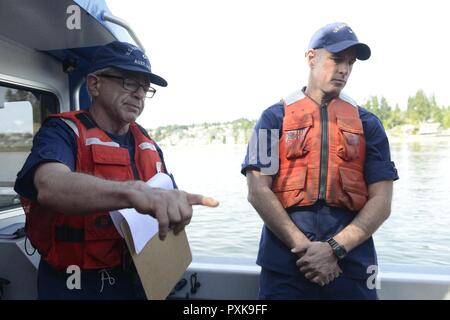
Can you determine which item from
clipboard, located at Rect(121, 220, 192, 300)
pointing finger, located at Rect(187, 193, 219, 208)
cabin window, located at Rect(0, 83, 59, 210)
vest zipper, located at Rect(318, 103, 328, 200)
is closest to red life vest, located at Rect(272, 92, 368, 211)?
vest zipper, located at Rect(318, 103, 328, 200)

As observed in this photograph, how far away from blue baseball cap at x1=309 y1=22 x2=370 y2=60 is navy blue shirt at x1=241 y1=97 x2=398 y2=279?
332 millimetres

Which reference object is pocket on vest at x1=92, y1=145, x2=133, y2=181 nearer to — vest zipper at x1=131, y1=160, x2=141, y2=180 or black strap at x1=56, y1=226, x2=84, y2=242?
vest zipper at x1=131, y1=160, x2=141, y2=180

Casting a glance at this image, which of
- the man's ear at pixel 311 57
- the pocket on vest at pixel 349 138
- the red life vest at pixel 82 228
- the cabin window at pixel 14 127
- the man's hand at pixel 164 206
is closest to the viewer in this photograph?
the man's hand at pixel 164 206

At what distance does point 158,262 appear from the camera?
1188 mm

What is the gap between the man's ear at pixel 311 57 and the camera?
1.80 m

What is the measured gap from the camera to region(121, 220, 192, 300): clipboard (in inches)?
42.5

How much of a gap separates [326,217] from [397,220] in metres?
3.39

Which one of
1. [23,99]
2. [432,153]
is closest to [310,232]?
[23,99]

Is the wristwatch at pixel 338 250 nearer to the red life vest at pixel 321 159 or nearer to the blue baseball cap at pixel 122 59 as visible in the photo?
the red life vest at pixel 321 159

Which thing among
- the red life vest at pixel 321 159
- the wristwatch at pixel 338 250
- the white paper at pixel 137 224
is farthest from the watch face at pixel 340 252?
the white paper at pixel 137 224

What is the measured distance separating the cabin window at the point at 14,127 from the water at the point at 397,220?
0.95m
